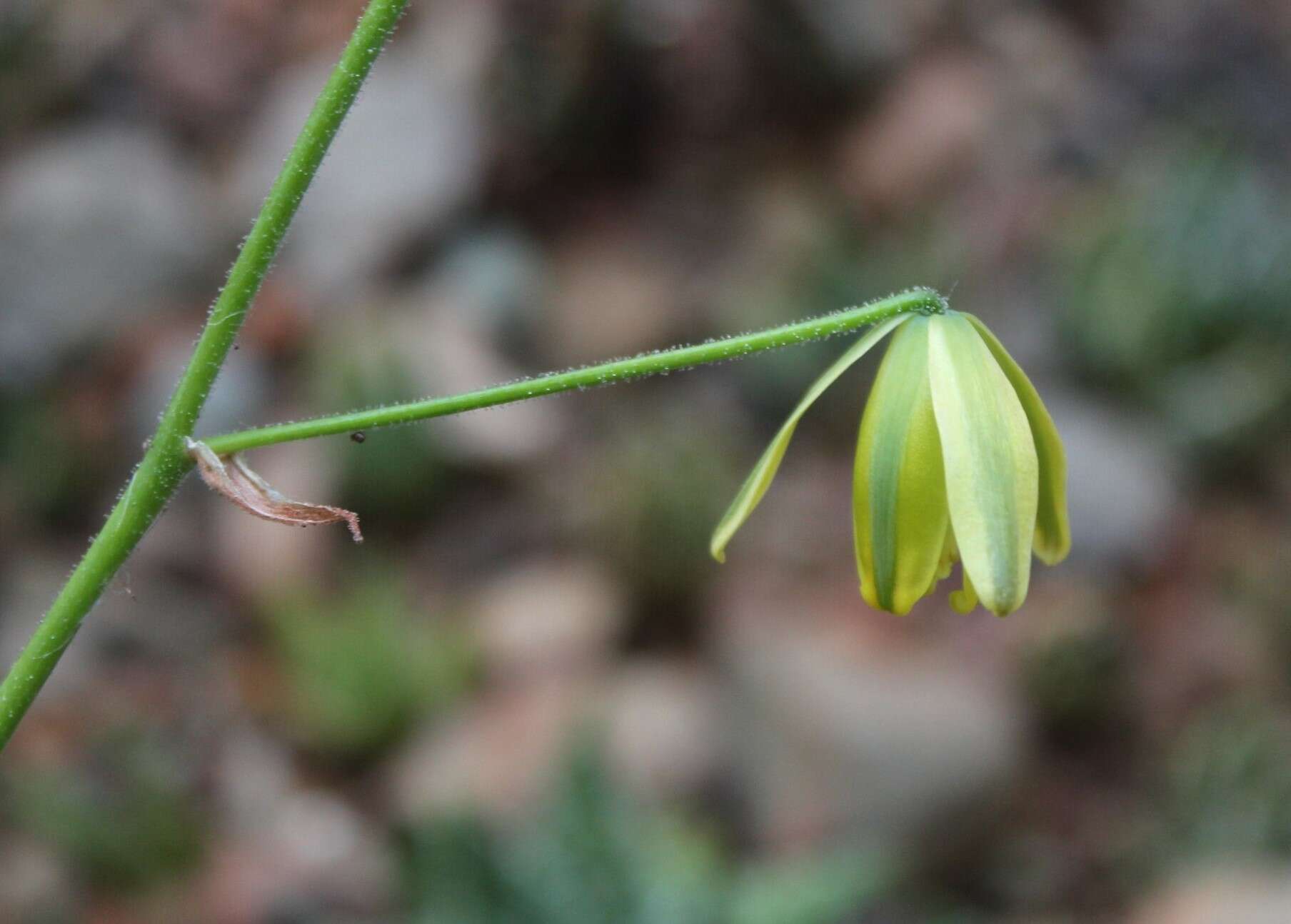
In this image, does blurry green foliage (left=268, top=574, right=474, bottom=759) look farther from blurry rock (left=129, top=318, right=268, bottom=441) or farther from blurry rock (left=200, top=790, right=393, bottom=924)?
blurry rock (left=129, top=318, right=268, bottom=441)

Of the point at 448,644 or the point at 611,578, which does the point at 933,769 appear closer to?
the point at 611,578

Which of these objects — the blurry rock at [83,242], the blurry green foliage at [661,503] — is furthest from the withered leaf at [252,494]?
the blurry rock at [83,242]

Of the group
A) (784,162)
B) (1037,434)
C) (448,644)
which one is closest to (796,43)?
(784,162)

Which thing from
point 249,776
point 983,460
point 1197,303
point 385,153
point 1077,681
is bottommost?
point 983,460

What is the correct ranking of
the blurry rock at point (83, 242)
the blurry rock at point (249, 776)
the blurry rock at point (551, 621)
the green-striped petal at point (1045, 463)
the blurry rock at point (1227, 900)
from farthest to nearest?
the blurry rock at point (83, 242)
the blurry rock at point (551, 621)
the blurry rock at point (249, 776)
the blurry rock at point (1227, 900)
the green-striped petal at point (1045, 463)

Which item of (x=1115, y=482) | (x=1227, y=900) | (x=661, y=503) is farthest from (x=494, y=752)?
(x=1115, y=482)

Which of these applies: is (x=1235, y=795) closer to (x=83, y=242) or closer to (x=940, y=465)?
(x=940, y=465)

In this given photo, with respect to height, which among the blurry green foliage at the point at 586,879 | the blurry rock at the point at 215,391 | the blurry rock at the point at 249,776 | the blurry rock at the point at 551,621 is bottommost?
the blurry green foliage at the point at 586,879

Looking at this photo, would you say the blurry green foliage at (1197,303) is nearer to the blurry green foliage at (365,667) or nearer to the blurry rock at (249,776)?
the blurry green foliage at (365,667)
